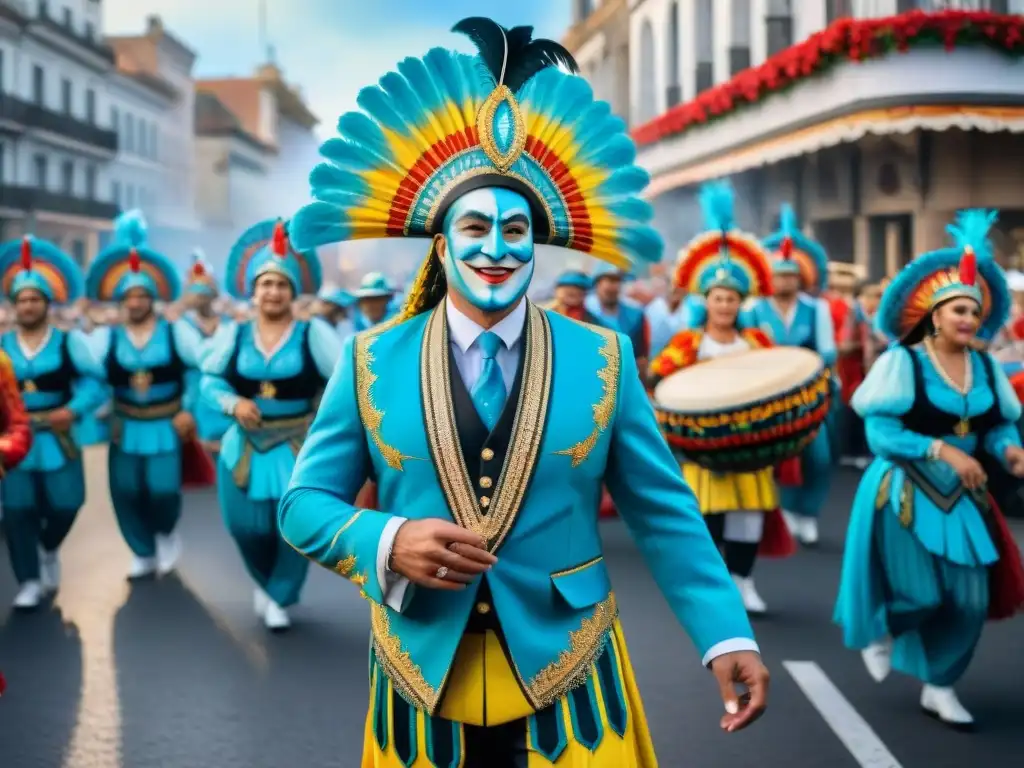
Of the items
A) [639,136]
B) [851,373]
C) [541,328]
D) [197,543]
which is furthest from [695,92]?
[541,328]

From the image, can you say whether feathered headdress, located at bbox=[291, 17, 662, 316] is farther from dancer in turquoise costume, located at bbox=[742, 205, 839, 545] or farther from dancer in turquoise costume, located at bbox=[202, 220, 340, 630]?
dancer in turquoise costume, located at bbox=[742, 205, 839, 545]

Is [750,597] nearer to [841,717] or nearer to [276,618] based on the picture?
[841,717]

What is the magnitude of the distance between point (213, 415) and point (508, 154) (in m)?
6.74

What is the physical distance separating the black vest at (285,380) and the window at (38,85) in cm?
4718

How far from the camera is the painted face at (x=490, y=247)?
3.17 meters

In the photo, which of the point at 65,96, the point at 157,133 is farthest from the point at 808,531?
the point at 157,133

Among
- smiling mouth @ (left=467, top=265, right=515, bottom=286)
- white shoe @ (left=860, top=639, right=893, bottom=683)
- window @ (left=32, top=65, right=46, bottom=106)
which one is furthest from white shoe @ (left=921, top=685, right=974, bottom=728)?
window @ (left=32, top=65, right=46, bottom=106)

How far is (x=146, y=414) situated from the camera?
31.3ft

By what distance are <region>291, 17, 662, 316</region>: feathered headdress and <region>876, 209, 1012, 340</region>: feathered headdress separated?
123 inches

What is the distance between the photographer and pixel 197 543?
10.8 m

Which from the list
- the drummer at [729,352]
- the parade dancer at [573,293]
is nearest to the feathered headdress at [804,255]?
the parade dancer at [573,293]

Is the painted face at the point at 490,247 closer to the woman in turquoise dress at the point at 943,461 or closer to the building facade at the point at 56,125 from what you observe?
the woman in turquoise dress at the point at 943,461

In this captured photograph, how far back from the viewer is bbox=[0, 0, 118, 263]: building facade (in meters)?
49.2

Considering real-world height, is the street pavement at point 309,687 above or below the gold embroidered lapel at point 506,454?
below
